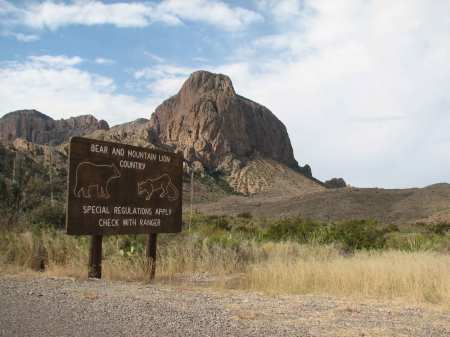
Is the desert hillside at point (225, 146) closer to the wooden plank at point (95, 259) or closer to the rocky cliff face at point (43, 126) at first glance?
the rocky cliff face at point (43, 126)

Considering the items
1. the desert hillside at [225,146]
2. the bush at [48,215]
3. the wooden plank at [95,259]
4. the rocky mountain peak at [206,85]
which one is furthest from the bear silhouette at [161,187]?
the rocky mountain peak at [206,85]

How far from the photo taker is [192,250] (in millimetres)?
13656

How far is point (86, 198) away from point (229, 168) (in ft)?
380

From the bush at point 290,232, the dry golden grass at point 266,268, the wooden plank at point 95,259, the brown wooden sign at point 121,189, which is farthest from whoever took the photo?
the bush at point 290,232

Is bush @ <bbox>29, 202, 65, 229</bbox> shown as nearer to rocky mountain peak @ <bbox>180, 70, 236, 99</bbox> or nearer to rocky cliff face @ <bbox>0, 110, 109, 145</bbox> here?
rocky mountain peak @ <bbox>180, 70, 236, 99</bbox>

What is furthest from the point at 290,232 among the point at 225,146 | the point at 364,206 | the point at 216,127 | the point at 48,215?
the point at 216,127

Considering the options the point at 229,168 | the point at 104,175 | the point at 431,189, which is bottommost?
the point at 104,175

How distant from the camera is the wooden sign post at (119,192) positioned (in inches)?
403

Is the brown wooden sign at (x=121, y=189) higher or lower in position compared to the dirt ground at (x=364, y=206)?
lower

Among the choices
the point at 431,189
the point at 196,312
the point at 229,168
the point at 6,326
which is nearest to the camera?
the point at 6,326

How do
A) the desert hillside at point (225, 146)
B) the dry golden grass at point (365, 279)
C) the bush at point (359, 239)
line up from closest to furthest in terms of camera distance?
the dry golden grass at point (365, 279), the bush at point (359, 239), the desert hillside at point (225, 146)

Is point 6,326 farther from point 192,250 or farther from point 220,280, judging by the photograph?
→ point 192,250

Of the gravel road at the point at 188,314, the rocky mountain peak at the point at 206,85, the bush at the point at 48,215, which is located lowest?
the gravel road at the point at 188,314

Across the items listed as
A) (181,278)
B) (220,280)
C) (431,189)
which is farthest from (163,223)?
(431,189)
